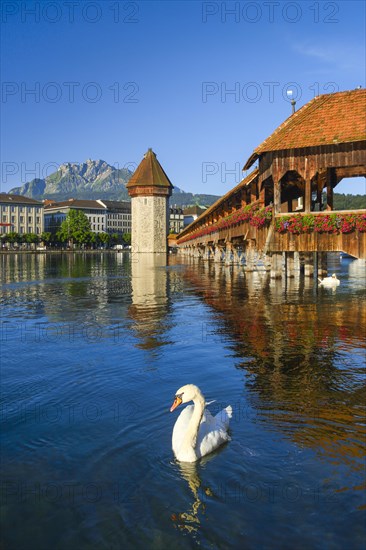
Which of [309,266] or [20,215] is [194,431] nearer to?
[309,266]

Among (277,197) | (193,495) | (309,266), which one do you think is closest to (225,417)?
(193,495)

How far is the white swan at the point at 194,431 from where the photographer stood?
6004 mm

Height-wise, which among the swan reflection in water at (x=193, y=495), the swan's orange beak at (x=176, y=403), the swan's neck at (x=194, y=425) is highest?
Answer: the swan's orange beak at (x=176, y=403)

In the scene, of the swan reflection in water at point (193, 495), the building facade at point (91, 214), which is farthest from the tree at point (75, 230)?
the swan reflection in water at point (193, 495)

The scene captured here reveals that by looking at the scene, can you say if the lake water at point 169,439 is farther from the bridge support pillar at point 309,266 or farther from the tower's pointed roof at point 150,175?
the tower's pointed roof at point 150,175

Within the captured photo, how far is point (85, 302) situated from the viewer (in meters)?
22.1

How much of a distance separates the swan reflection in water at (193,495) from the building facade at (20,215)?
494 feet

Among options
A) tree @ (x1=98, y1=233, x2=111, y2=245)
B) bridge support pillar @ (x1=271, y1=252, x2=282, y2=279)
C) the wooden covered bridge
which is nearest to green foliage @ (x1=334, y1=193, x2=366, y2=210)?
tree @ (x1=98, y1=233, x2=111, y2=245)

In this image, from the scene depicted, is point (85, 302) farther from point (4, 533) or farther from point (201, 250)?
point (201, 250)

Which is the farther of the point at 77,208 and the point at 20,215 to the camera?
the point at 77,208

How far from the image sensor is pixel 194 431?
6055 mm

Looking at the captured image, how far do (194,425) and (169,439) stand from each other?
780 millimetres

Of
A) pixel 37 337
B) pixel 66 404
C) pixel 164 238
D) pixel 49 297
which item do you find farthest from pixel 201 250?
pixel 66 404

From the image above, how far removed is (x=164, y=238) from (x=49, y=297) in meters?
89.2
